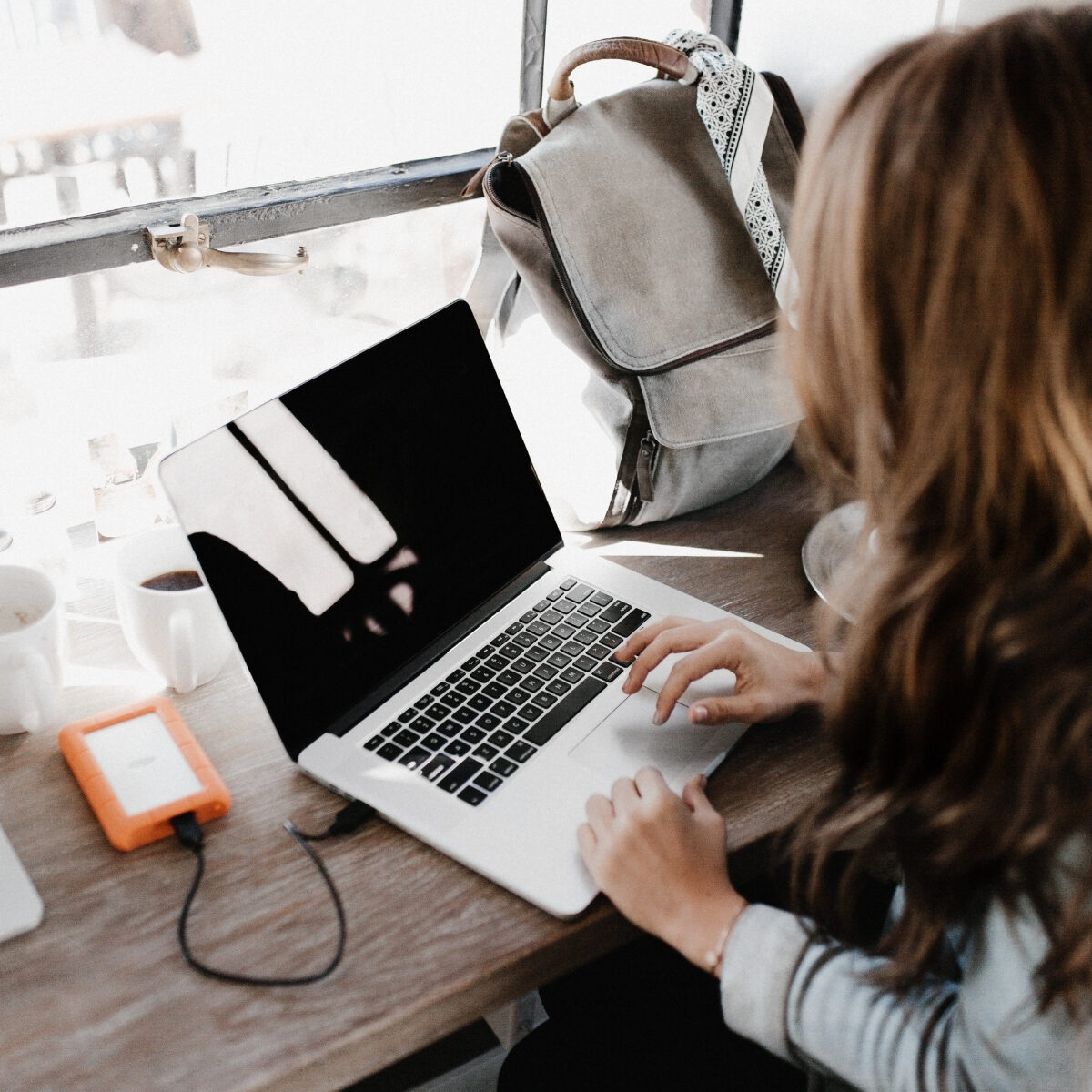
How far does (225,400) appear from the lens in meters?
1.12

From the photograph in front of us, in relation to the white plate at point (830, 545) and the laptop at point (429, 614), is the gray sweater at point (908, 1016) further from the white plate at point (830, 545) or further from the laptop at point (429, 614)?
Result: the white plate at point (830, 545)

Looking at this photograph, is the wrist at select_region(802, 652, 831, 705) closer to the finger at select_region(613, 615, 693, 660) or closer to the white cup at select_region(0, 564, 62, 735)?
the finger at select_region(613, 615, 693, 660)

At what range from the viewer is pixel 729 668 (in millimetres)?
813

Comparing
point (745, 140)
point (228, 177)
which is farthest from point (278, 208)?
point (745, 140)

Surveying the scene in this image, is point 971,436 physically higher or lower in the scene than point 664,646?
higher

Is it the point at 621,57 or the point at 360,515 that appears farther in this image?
the point at 621,57

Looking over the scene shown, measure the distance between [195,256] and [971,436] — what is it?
75cm

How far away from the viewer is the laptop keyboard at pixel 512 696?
0.74m

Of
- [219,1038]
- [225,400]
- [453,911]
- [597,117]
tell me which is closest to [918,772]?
[453,911]

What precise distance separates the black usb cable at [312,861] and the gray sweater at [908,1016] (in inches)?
9.4

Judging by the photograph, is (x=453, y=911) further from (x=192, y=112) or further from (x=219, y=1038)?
(x=192, y=112)

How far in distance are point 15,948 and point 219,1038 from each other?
150 mm

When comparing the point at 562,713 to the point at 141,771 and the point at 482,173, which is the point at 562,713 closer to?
the point at 141,771

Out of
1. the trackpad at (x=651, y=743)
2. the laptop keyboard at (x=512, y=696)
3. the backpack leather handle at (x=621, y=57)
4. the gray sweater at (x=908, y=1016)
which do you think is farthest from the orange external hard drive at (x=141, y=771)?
the backpack leather handle at (x=621, y=57)
